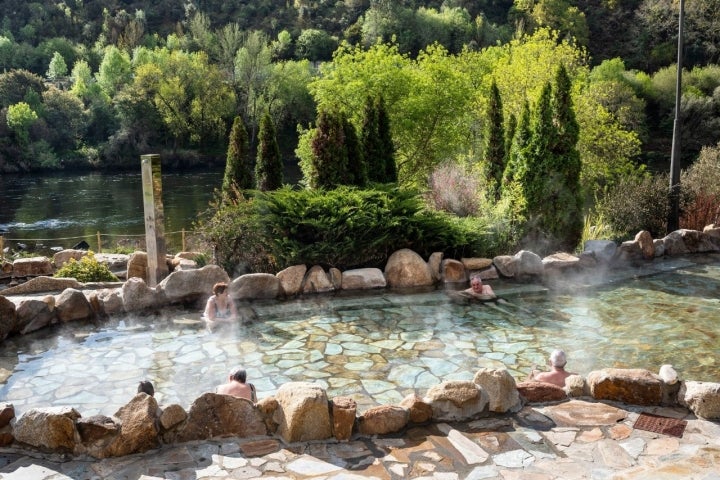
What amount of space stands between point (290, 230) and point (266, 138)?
3087 millimetres

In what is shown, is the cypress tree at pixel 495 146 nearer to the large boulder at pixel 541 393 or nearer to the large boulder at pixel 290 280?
the large boulder at pixel 290 280

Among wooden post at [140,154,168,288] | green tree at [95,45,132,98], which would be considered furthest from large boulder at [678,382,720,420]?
green tree at [95,45,132,98]

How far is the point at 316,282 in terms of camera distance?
1009 cm

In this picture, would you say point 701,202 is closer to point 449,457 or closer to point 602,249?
point 602,249

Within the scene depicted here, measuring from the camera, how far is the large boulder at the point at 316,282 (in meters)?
10.0

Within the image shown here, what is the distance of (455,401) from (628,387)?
64.0 inches

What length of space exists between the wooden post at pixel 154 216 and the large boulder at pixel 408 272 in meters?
3.78

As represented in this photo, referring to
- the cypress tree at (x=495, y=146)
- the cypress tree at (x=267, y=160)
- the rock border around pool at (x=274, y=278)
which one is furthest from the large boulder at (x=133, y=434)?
the cypress tree at (x=495, y=146)

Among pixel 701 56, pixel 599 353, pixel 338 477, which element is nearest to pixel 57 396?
pixel 338 477

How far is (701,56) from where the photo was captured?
50250 millimetres

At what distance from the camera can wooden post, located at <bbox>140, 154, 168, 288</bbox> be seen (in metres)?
10.3

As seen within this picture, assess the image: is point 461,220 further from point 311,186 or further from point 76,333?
point 76,333

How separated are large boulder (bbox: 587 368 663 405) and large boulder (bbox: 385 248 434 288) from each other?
189 inches

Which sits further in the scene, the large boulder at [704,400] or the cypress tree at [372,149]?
the cypress tree at [372,149]
